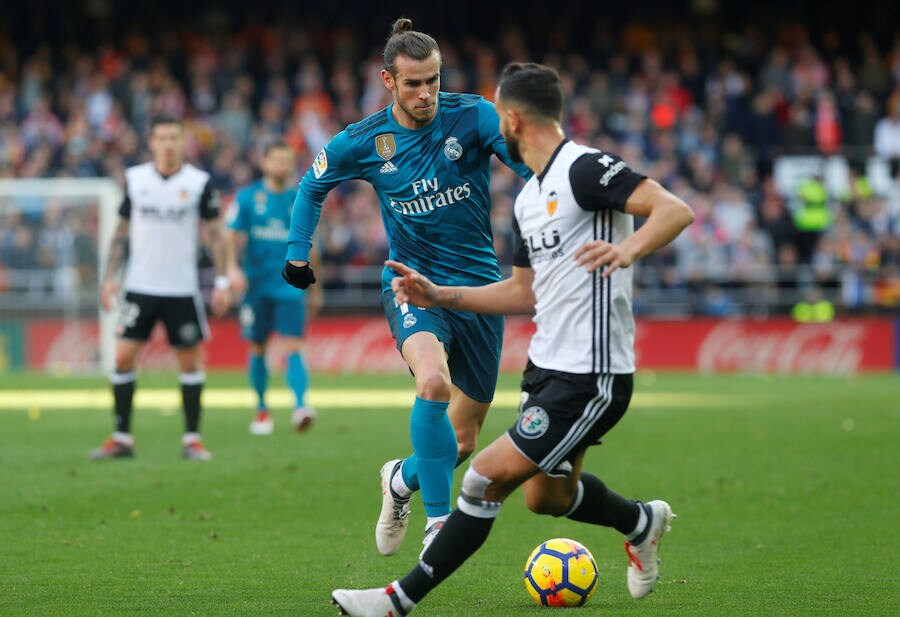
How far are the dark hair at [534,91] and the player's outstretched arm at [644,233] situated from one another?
0.51 meters

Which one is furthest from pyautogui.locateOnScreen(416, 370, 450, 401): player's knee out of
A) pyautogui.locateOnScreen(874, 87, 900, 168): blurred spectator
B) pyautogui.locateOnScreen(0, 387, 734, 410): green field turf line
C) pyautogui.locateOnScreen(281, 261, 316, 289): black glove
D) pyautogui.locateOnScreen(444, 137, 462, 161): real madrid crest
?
pyautogui.locateOnScreen(874, 87, 900, 168): blurred spectator

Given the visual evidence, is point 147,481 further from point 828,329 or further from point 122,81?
point 122,81

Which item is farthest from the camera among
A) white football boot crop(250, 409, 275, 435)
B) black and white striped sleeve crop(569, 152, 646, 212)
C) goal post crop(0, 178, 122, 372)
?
goal post crop(0, 178, 122, 372)

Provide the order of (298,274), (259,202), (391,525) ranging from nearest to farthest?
1. (391,525)
2. (298,274)
3. (259,202)

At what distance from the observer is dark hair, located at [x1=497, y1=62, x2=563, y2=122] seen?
5504mm

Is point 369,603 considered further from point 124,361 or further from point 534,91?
point 124,361

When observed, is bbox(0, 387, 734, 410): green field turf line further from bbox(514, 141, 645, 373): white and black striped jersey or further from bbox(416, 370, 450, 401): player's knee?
bbox(514, 141, 645, 373): white and black striped jersey

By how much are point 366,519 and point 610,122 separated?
1926 centimetres

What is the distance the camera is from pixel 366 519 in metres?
8.34

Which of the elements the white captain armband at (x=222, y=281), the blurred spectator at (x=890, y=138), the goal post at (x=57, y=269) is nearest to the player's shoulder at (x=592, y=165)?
the white captain armband at (x=222, y=281)

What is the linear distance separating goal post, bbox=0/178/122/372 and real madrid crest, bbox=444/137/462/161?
650 inches

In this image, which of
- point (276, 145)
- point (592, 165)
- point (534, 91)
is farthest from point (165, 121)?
point (592, 165)

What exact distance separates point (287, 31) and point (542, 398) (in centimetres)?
2635

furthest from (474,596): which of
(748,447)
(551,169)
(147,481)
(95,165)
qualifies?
(95,165)
